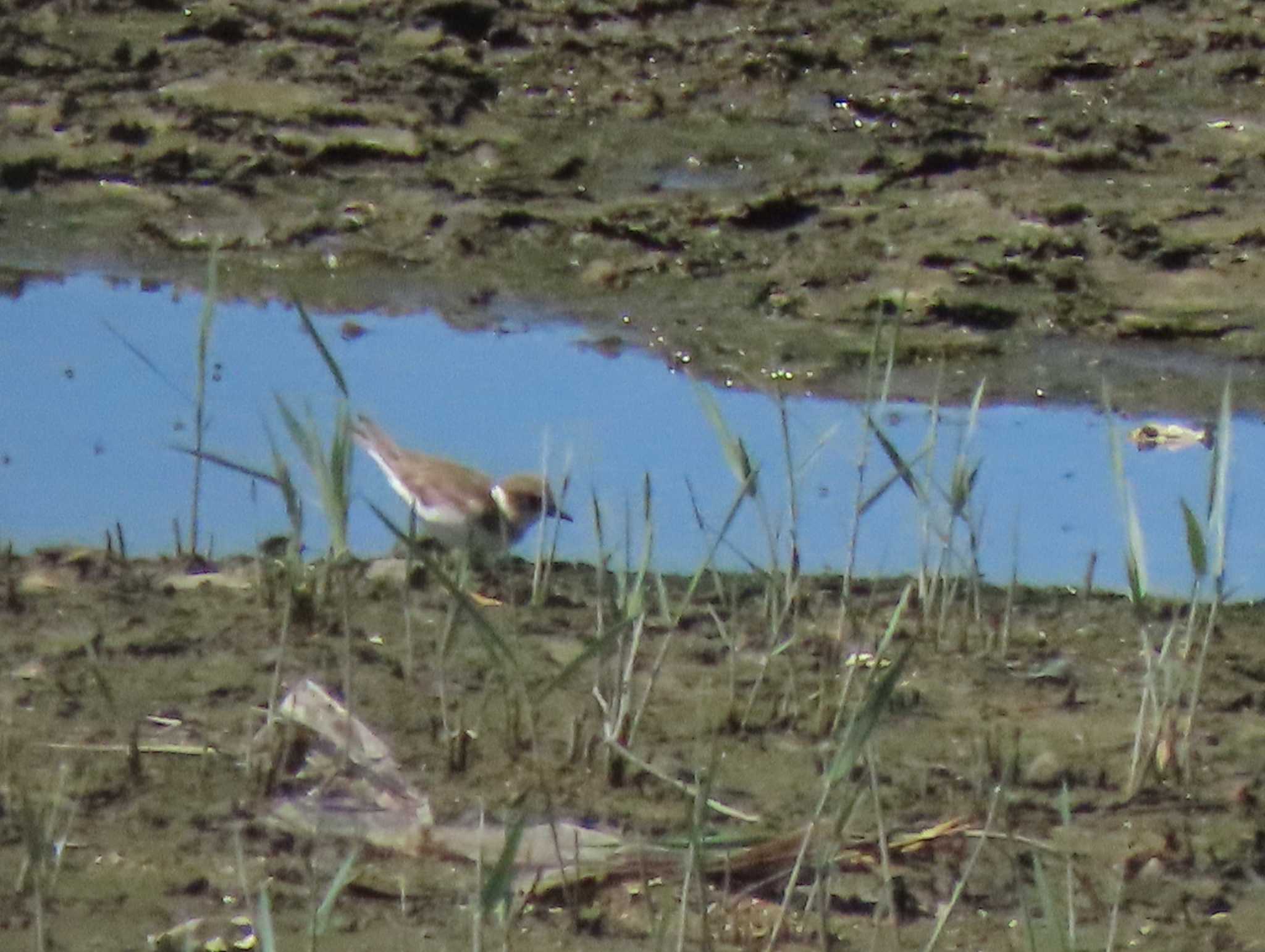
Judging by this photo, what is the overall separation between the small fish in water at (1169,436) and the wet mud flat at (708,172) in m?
0.16

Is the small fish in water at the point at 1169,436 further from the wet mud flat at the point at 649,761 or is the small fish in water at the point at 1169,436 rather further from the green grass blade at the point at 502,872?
the green grass blade at the point at 502,872

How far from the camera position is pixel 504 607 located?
15.4 feet

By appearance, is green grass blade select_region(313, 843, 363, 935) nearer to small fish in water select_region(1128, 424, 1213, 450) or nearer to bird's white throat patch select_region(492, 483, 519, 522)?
bird's white throat patch select_region(492, 483, 519, 522)

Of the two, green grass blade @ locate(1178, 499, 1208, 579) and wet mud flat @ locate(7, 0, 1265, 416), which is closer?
green grass blade @ locate(1178, 499, 1208, 579)

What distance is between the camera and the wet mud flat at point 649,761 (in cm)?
322

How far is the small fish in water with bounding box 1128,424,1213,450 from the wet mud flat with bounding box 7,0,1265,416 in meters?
0.16

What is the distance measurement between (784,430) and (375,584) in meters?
1.00

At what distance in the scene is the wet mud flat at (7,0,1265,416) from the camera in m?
6.94

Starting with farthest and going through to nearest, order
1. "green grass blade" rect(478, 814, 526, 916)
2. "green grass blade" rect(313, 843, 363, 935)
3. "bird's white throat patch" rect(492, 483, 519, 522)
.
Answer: "bird's white throat patch" rect(492, 483, 519, 522), "green grass blade" rect(313, 843, 363, 935), "green grass blade" rect(478, 814, 526, 916)

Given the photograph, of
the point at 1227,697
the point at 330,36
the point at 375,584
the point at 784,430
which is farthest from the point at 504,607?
the point at 330,36

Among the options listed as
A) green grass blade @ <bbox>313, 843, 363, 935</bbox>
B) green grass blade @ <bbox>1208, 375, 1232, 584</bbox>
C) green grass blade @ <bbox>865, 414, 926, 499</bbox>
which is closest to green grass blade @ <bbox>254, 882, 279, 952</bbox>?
green grass blade @ <bbox>313, 843, 363, 935</bbox>

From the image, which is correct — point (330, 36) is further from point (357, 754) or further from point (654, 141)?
point (357, 754)

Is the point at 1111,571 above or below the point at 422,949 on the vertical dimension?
above

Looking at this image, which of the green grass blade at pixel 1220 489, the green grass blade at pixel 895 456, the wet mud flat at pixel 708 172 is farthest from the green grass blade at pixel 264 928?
the wet mud flat at pixel 708 172
